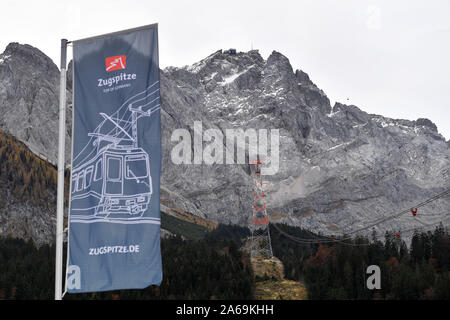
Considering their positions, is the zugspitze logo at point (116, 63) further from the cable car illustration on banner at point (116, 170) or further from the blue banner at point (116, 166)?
the cable car illustration on banner at point (116, 170)

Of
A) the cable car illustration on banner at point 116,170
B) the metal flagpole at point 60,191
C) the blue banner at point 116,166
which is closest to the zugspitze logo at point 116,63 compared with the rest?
the blue banner at point 116,166

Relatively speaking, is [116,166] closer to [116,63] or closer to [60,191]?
[60,191]

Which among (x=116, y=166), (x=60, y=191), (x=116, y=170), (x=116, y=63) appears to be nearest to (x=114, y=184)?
(x=116, y=170)

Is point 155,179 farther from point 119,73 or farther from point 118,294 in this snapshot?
point 118,294

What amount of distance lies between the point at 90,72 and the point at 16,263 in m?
123

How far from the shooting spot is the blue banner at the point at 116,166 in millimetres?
15648

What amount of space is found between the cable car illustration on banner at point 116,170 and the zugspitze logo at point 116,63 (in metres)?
1.08

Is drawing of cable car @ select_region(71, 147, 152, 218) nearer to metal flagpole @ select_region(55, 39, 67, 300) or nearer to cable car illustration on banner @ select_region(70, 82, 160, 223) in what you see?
cable car illustration on banner @ select_region(70, 82, 160, 223)

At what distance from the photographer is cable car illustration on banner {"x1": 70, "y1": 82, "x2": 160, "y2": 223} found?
51.5 ft

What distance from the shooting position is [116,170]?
51.9ft

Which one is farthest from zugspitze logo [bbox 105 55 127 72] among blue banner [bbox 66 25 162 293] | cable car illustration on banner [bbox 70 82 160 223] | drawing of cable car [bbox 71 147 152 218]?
drawing of cable car [bbox 71 147 152 218]

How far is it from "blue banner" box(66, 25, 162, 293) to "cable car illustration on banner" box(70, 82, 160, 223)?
0.03m
